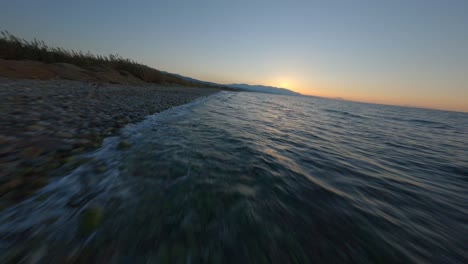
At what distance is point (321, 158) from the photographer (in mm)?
4164

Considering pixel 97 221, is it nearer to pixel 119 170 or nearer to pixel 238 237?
pixel 119 170

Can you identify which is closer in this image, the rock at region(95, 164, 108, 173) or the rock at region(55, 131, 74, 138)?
the rock at region(95, 164, 108, 173)

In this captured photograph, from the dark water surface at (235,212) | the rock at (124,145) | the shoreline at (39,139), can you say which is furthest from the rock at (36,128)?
the rock at (124,145)

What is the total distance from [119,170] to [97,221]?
1059 millimetres

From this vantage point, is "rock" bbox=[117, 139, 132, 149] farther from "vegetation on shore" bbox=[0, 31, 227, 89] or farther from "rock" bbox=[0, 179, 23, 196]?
"vegetation on shore" bbox=[0, 31, 227, 89]

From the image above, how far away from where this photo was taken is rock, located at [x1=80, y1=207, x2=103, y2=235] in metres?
1.50

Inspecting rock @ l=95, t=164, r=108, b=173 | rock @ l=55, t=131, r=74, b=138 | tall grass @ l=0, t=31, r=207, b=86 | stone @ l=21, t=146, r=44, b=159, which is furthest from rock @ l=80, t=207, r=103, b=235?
tall grass @ l=0, t=31, r=207, b=86

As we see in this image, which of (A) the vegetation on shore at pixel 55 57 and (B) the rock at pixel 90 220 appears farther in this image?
(A) the vegetation on shore at pixel 55 57

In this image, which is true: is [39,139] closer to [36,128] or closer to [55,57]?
[36,128]

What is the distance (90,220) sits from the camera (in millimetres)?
1609

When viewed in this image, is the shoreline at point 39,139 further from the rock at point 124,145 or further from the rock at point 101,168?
the rock at point 101,168

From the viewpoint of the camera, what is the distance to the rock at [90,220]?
1497 millimetres

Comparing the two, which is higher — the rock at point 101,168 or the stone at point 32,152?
the stone at point 32,152

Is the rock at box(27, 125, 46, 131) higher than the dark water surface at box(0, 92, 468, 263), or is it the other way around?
the rock at box(27, 125, 46, 131)
